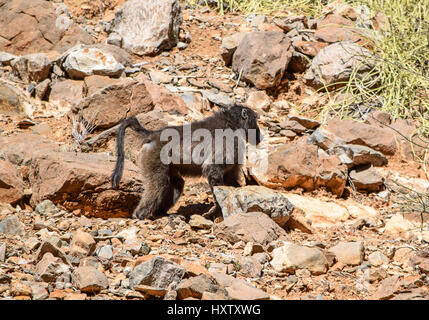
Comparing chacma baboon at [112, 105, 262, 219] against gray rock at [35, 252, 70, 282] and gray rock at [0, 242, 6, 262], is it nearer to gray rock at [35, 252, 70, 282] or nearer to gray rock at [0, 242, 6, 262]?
gray rock at [0, 242, 6, 262]

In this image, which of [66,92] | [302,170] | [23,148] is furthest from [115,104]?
[302,170]

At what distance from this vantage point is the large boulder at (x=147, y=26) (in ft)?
28.6

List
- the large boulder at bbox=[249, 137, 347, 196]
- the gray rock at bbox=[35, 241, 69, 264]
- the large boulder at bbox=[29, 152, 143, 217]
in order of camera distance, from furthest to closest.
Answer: the large boulder at bbox=[249, 137, 347, 196], the large boulder at bbox=[29, 152, 143, 217], the gray rock at bbox=[35, 241, 69, 264]

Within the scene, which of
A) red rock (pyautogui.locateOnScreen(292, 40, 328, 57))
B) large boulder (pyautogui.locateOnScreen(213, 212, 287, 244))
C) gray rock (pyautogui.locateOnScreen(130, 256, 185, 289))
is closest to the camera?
gray rock (pyautogui.locateOnScreen(130, 256, 185, 289))

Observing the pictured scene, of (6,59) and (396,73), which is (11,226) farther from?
(396,73)

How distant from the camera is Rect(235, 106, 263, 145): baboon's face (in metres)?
6.00

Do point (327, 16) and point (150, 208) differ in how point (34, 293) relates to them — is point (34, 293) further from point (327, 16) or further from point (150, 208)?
point (327, 16)

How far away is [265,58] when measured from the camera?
26.3ft

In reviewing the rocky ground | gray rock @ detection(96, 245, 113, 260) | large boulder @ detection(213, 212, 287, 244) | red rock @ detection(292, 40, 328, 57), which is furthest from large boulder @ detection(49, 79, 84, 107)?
gray rock @ detection(96, 245, 113, 260)

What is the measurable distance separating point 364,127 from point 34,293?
457cm

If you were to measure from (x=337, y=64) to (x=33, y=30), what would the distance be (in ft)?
15.7

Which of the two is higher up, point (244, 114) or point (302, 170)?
point (244, 114)

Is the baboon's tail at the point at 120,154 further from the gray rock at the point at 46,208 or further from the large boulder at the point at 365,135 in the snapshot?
the large boulder at the point at 365,135

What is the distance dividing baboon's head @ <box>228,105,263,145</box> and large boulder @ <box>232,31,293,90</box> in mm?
→ 2072
